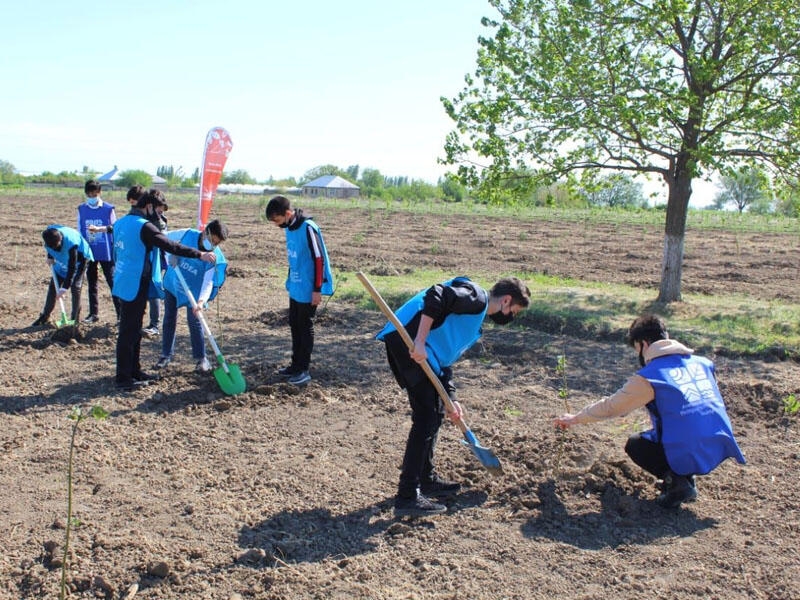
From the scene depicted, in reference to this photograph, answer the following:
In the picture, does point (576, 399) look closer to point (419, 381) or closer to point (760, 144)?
point (419, 381)

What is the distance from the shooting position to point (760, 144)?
29.7ft

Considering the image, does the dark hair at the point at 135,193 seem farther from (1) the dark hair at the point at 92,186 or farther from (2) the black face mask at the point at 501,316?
(2) the black face mask at the point at 501,316

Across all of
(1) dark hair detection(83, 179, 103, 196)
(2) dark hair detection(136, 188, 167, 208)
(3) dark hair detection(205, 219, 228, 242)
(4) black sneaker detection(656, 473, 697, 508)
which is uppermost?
(1) dark hair detection(83, 179, 103, 196)

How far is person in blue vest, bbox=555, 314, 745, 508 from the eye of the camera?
12.5 feet

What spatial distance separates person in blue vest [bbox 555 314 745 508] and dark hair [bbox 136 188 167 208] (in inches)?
148

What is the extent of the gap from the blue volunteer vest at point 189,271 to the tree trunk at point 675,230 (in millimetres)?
6073

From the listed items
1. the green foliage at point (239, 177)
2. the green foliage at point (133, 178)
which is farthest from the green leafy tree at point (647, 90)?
the green foliage at point (239, 177)

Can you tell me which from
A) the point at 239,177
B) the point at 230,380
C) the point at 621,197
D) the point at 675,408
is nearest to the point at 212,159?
the point at 230,380

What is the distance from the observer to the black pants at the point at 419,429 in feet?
12.7

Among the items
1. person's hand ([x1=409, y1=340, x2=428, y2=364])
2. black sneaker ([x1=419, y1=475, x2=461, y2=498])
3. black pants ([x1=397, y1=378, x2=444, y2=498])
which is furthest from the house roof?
person's hand ([x1=409, y1=340, x2=428, y2=364])

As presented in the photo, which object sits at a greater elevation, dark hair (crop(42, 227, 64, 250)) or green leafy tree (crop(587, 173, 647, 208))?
green leafy tree (crop(587, 173, 647, 208))

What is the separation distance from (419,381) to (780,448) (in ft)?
9.26

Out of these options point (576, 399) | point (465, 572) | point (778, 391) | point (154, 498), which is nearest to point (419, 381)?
point (465, 572)

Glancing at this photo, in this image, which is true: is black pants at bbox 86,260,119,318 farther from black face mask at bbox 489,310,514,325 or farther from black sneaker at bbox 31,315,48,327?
black face mask at bbox 489,310,514,325
